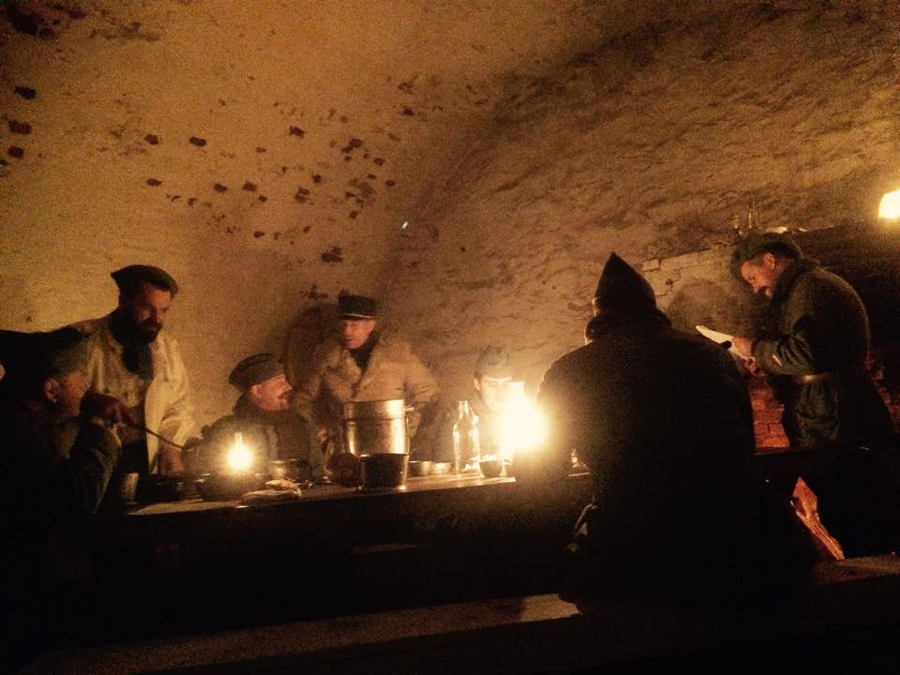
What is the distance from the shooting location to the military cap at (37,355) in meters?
2.46

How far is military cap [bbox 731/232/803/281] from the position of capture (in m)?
4.13

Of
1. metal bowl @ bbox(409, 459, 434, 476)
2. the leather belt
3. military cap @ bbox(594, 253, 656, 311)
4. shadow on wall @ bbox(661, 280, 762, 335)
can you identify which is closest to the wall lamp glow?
shadow on wall @ bbox(661, 280, 762, 335)

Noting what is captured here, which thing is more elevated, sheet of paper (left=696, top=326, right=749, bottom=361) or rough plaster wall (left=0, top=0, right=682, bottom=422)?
rough plaster wall (left=0, top=0, right=682, bottom=422)

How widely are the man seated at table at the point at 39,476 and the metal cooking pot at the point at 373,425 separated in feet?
3.60

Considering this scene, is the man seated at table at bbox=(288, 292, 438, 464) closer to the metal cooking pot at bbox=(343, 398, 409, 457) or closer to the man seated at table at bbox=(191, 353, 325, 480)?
the man seated at table at bbox=(191, 353, 325, 480)

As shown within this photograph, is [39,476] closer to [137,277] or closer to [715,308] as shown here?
[137,277]

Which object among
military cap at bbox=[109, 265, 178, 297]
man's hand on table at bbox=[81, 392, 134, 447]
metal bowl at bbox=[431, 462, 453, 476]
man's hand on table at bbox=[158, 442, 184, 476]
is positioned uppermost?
military cap at bbox=[109, 265, 178, 297]

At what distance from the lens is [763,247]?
4203 millimetres

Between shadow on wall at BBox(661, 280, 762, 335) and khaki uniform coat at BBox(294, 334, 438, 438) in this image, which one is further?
khaki uniform coat at BBox(294, 334, 438, 438)

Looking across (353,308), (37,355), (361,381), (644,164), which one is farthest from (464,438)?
(644,164)

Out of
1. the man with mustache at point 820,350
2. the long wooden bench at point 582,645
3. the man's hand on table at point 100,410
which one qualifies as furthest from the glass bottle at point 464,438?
the man with mustache at point 820,350

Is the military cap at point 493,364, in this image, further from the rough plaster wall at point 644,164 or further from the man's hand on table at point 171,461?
the man's hand on table at point 171,461

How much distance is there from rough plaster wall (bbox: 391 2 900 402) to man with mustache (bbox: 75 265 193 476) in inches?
119

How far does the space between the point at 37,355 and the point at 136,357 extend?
1.65 metres
